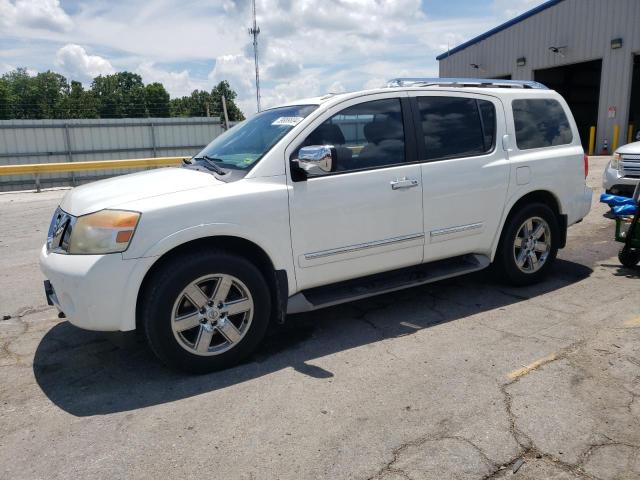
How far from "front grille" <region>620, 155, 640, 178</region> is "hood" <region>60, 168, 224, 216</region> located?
7.73 meters

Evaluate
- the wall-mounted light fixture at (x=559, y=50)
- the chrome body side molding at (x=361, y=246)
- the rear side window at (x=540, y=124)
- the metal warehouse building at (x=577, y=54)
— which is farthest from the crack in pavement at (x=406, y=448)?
the wall-mounted light fixture at (x=559, y=50)

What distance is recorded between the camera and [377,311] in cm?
477

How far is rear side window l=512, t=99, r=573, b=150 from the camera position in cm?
504

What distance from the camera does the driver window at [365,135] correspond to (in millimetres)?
4059

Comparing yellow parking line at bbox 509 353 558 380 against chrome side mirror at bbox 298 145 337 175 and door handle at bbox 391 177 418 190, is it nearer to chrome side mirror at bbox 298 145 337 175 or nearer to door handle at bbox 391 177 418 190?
door handle at bbox 391 177 418 190

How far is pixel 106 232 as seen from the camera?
3.30 m

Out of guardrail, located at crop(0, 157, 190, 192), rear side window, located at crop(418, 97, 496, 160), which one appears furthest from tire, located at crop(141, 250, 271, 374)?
guardrail, located at crop(0, 157, 190, 192)

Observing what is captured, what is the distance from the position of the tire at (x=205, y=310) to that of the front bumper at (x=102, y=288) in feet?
0.41

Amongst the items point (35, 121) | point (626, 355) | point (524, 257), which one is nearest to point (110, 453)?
point (626, 355)

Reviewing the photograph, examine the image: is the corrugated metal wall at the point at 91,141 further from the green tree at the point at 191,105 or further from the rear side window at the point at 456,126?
the green tree at the point at 191,105

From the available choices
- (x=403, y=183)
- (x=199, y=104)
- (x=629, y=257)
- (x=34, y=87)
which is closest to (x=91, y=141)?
(x=403, y=183)

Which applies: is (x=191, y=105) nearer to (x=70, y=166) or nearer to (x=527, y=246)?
(x=70, y=166)

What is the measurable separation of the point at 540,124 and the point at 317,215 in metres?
2.69

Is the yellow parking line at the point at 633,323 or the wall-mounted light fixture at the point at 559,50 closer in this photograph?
the yellow parking line at the point at 633,323
